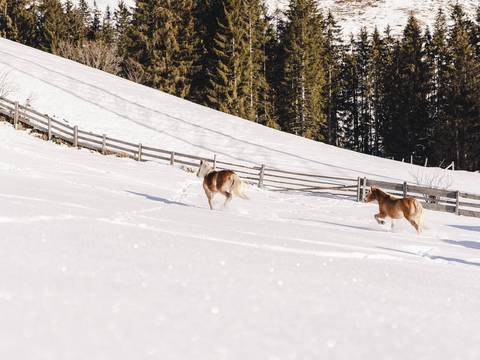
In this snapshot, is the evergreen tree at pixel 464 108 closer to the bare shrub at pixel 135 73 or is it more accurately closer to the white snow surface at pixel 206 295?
the bare shrub at pixel 135 73

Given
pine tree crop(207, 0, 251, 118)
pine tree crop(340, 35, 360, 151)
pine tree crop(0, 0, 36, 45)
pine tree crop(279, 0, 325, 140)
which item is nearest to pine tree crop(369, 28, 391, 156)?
pine tree crop(340, 35, 360, 151)

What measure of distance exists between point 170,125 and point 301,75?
2098cm

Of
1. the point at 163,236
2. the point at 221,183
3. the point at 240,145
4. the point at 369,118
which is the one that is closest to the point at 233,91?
the point at 240,145

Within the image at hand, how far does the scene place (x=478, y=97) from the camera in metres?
39.1

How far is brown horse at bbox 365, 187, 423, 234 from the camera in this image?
902cm

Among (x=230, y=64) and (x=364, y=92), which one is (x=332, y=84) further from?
(x=230, y=64)

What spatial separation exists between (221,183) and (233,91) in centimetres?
3251

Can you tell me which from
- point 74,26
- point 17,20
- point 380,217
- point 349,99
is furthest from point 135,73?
point 380,217

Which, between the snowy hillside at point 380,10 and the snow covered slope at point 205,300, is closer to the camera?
the snow covered slope at point 205,300

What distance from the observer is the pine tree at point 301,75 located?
45.5 metres

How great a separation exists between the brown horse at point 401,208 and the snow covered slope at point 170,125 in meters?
14.2

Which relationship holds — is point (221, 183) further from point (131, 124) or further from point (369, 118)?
point (369, 118)

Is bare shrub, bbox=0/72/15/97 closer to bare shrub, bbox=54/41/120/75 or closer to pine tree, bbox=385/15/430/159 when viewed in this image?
bare shrub, bbox=54/41/120/75

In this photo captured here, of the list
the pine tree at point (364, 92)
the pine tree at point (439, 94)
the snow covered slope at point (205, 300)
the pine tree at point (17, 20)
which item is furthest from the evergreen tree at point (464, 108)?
the pine tree at point (17, 20)
